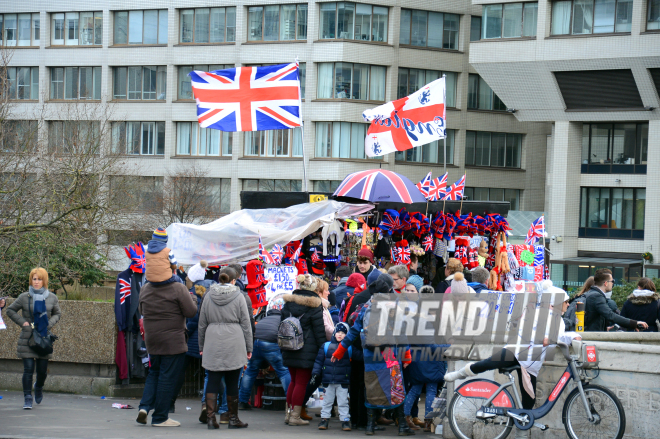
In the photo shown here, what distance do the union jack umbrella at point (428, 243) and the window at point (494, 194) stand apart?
35.5m

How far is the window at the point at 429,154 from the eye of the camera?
48.7m

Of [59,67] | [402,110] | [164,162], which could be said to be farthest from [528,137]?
[402,110]

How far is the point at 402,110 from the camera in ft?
55.8

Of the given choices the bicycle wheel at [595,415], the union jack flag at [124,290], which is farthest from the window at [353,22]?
the bicycle wheel at [595,415]

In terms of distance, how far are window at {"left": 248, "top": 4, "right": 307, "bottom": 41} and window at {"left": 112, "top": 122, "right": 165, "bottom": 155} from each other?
8276mm

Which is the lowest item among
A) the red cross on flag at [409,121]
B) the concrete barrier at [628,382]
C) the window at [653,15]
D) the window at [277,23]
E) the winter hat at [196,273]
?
the concrete barrier at [628,382]

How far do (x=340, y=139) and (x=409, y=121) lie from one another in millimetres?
30365

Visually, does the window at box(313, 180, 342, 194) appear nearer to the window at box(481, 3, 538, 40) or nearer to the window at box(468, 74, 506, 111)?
the window at box(468, 74, 506, 111)

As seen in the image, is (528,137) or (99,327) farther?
(528,137)

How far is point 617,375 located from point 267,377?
4.82m

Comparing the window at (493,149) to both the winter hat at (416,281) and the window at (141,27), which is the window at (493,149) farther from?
the winter hat at (416,281)

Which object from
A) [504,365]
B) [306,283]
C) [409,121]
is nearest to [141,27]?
[409,121]

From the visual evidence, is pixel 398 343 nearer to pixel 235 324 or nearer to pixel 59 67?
pixel 235 324

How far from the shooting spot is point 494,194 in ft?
167
